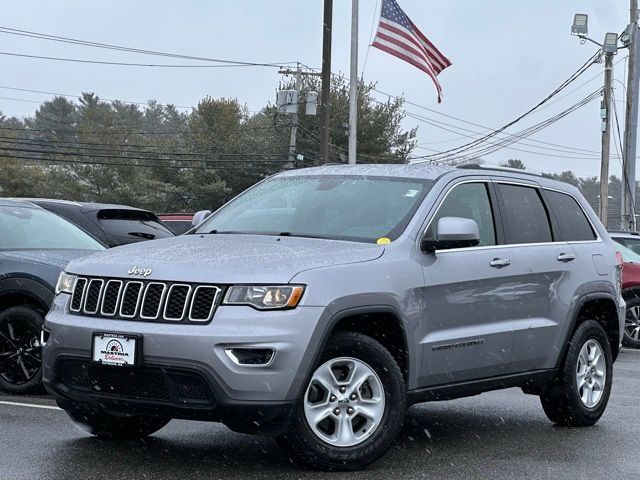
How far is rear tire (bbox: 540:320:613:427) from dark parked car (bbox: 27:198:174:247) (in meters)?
5.48

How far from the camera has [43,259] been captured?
9195 mm

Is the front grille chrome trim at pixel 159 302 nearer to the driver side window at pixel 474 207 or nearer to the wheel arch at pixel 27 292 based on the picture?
the driver side window at pixel 474 207

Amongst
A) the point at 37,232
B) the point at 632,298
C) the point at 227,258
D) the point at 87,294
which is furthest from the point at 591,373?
the point at 632,298

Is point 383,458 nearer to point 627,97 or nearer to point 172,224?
point 172,224

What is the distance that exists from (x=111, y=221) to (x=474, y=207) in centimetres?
634

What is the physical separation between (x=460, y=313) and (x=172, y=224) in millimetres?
20203

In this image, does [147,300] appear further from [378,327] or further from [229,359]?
[378,327]

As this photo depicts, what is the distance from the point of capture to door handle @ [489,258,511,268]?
23.7ft

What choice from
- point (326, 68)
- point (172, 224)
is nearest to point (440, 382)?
point (172, 224)

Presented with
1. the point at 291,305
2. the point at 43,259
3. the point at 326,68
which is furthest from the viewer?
the point at 326,68

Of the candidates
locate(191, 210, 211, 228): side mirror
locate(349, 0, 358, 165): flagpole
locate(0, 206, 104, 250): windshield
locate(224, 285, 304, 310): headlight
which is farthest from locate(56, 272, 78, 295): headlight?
locate(349, 0, 358, 165): flagpole

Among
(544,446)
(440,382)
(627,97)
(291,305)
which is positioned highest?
(627,97)

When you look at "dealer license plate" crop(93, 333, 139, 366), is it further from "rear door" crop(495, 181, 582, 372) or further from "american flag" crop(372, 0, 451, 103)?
"american flag" crop(372, 0, 451, 103)

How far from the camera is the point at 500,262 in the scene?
7.30 m
